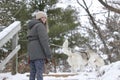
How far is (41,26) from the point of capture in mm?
6617

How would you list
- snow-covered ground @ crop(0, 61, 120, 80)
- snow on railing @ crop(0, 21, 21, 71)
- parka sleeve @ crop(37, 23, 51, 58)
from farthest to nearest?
snow on railing @ crop(0, 21, 21, 71), snow-covered ground @ crop(0, 61, 120, 80), parka sleeve @ crop(37, 23, 51, 58)

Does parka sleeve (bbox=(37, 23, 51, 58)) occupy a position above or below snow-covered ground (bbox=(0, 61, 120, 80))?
above

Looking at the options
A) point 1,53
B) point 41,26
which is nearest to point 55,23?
point 1,53

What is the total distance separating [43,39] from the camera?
6.54m

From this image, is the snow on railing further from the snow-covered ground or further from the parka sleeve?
the parka sleeve

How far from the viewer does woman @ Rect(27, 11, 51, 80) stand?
654 centimetres

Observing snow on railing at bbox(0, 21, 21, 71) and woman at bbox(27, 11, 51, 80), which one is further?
snow on railing at bbox(0, 21, 21, 71)

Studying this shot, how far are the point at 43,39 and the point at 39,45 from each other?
0.15m

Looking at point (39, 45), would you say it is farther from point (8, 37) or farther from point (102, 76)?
point (102, 76)

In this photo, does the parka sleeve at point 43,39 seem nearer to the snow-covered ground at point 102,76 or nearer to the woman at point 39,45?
the woman at point 39,45

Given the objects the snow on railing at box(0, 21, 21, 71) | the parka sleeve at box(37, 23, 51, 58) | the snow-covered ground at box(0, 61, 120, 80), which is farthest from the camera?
the snow on railing at box(0, 21, 21, 71)

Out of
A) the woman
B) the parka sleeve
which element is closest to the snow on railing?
the woman

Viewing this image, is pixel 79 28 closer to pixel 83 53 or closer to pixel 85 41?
pixel 85 41

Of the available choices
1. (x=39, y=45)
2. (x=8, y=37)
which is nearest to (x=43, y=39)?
(x=39, y=45)
